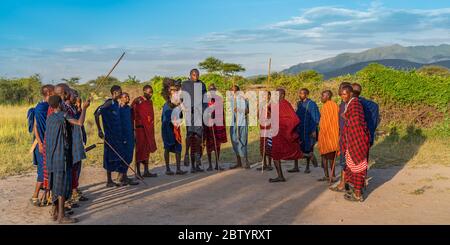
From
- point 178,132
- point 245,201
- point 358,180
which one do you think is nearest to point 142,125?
point 178,132

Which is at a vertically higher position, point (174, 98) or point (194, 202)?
point (174, 98)

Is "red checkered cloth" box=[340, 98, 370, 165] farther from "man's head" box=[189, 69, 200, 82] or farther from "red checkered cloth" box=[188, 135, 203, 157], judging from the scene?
"red checkered cloth" box=[188, 135, 203, 157]

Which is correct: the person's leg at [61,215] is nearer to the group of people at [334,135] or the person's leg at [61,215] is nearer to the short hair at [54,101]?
the short hair at [54,101]

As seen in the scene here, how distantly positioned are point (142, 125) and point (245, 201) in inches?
108

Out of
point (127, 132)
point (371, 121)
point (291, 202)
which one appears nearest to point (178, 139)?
point (127, 132)

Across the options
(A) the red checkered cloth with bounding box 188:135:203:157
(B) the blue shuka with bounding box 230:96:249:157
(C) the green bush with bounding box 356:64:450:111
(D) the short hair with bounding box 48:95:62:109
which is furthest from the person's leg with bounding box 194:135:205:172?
(C) the green bush with bounding box 356:64:450:111

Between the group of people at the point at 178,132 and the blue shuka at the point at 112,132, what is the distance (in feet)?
0.05

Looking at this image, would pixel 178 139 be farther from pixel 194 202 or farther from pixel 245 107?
pixel 194 202

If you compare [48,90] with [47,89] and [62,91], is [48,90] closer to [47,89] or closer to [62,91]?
[47,89]

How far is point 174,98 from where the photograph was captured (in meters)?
8.91

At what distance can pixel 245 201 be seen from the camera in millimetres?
6801

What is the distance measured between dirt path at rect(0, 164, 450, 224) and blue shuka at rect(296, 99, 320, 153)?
23.5 inches

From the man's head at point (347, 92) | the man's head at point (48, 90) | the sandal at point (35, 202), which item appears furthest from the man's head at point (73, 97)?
the man's head at point (347, 92)

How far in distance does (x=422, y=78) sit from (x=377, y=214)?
32.0 feet
